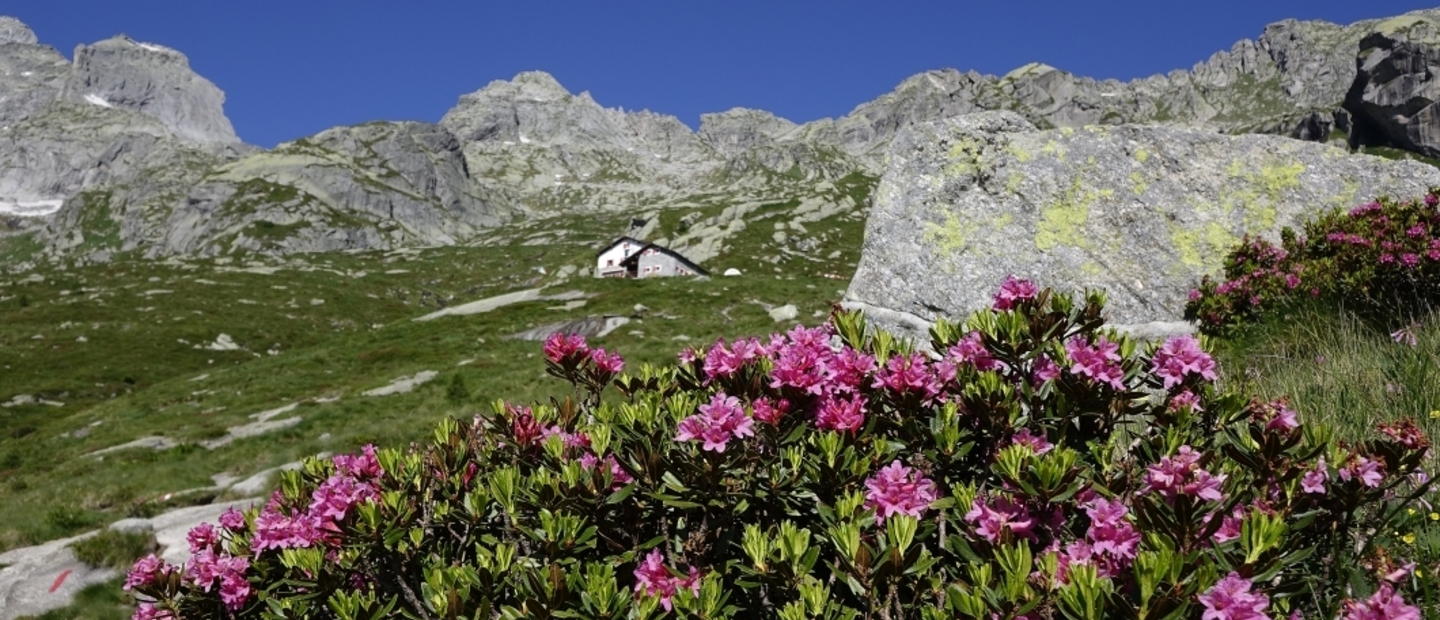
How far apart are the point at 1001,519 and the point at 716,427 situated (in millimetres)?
1205

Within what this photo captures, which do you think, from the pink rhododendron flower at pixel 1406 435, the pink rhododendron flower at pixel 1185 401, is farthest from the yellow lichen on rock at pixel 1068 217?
the pink rhododendron flower at pixel 1406 435

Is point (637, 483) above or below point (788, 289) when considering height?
above

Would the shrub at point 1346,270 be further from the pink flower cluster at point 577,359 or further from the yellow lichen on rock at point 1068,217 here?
the pink flower cluster at point 577,359

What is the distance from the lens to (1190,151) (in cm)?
1070

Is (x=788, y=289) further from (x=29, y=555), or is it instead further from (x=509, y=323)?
(x=29, y=555)

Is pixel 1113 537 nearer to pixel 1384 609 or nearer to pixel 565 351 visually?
pixel 1384 609

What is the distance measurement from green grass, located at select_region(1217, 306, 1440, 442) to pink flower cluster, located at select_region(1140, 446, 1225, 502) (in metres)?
1.35

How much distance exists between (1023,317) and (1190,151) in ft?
30.5

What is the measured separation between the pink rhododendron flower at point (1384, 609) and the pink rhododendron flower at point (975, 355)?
1.64m

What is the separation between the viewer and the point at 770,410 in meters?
3.40

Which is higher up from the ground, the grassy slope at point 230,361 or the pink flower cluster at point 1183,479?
the pink flower cluster at point 1183,479

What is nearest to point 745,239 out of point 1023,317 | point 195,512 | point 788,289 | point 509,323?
point 788,289

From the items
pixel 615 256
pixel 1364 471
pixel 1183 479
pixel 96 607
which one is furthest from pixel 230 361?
pixel 1364 471

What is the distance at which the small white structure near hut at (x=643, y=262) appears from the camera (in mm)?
99500
